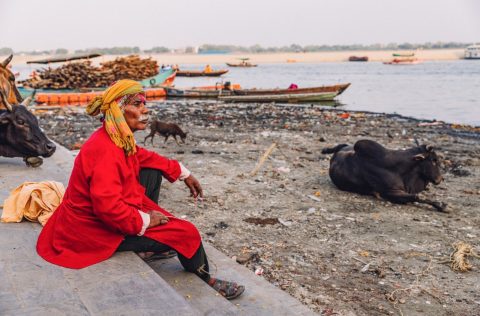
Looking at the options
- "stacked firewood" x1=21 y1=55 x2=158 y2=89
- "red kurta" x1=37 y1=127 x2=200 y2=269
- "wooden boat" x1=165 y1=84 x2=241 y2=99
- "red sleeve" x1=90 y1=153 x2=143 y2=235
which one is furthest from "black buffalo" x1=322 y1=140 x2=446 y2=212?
"stacked firewood" x1=21 y1=55 x2=158 y2=89

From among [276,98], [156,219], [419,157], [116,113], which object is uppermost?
[116,113]

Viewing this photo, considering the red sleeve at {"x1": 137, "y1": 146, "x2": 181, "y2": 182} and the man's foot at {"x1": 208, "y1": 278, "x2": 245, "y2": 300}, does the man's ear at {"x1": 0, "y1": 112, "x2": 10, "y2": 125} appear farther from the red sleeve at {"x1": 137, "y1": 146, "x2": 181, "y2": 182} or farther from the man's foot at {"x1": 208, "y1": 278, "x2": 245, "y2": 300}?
the man's foot at {"x1": 208, "y1": 278, "x2": 245, "y2": 300}

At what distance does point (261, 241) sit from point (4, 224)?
8.00ft

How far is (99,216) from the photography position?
3.21 m

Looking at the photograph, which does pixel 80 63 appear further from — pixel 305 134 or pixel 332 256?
pixel 332 256

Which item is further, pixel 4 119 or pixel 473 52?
pixel 473 52

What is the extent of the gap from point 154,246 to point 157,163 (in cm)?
67

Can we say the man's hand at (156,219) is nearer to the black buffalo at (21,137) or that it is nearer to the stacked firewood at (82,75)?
the black buffalo at (21,137)

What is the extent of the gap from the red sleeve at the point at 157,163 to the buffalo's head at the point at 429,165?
4.00 m

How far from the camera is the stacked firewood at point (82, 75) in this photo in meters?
25.2

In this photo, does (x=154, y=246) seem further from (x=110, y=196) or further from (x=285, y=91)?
(x=285, y=91)

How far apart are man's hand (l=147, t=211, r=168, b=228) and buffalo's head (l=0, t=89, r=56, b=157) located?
12.8 ft

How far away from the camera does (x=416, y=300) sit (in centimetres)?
395

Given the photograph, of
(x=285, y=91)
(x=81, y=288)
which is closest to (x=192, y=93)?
(x=285, y=91)
